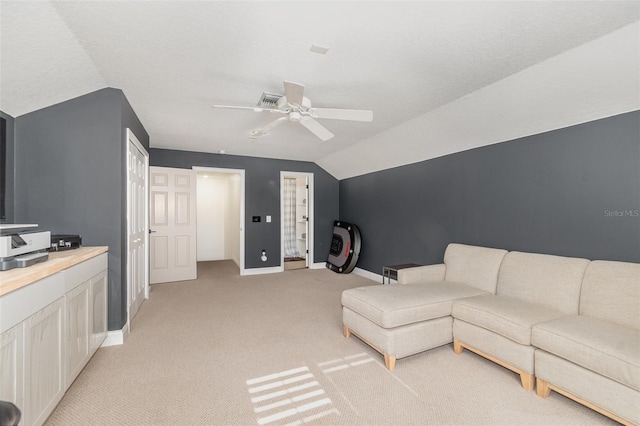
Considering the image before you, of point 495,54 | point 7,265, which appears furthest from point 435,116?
point 7,265

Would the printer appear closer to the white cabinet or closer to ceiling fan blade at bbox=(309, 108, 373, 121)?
the white cabinet

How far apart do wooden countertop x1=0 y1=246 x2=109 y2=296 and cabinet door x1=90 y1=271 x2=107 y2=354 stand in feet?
1.11

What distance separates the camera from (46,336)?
1696 mm

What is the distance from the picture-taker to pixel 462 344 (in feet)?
8.56

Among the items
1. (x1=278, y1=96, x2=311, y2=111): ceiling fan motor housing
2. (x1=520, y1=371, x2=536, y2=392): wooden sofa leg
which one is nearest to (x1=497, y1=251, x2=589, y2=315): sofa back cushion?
(x1=520, y1=371, x2=536, y2=392): wooden sofa leg

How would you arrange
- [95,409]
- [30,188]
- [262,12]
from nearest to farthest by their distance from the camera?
[262,12], [95,409], [30,188]

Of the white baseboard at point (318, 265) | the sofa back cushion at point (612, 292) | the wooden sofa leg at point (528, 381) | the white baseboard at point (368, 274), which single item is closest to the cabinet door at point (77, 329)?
the wooden sofa leg at point (528, 381)

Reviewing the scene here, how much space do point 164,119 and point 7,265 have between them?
264cm

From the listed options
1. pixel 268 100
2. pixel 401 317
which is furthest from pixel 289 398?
pixel 268 100

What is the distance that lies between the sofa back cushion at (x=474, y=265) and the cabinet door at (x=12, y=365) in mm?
3539

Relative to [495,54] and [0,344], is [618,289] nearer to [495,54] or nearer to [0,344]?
[495,54]

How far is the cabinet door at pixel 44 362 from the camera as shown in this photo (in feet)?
4.99

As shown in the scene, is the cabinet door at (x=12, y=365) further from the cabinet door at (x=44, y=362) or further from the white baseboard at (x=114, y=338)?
the white baseboard at (x=114, y=338)

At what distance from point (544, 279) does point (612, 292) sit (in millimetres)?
Result: 439
